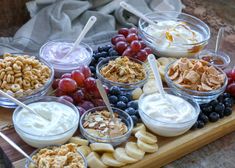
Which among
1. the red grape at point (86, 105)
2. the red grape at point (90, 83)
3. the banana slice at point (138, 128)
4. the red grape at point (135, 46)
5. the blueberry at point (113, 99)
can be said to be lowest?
the banana slice at point (138, 128)

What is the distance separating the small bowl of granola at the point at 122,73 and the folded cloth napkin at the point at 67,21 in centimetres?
30

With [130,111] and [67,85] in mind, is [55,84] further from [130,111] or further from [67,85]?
[130,111]

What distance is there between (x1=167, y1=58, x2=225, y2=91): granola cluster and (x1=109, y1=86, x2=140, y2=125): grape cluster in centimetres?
16

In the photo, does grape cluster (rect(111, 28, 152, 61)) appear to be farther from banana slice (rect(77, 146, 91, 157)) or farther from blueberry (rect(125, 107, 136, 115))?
banana slice (rect(77, 146, 91, 157))

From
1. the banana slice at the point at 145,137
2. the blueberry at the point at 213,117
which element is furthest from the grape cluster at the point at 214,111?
the banana slice at the point at 145,137

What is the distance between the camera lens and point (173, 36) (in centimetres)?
155

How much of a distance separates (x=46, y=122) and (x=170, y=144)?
0.33 metres

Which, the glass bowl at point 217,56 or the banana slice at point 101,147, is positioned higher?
→ the banana slice at point 101,147

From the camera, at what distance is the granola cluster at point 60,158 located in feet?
3.22

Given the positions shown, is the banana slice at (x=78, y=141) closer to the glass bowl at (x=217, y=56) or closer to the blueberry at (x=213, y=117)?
the blueberry at (x=213, y=117)

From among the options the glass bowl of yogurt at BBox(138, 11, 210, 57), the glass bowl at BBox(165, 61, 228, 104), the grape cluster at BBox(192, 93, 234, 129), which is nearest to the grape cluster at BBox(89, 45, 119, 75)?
the glass bowl of yogurt at BBox(138, 11, 210, 57)

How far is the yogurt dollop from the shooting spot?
1099 mm

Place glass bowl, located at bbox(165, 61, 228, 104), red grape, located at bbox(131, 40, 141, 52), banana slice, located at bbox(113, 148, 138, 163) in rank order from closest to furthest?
banana slice, located at bbox(113, 148, 138, 163), glass bowl, located at bbox(165, 61, 228, 104), red grape, located at bbox(131, 40, 141, 52)

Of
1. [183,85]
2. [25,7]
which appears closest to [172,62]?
[183,85]
